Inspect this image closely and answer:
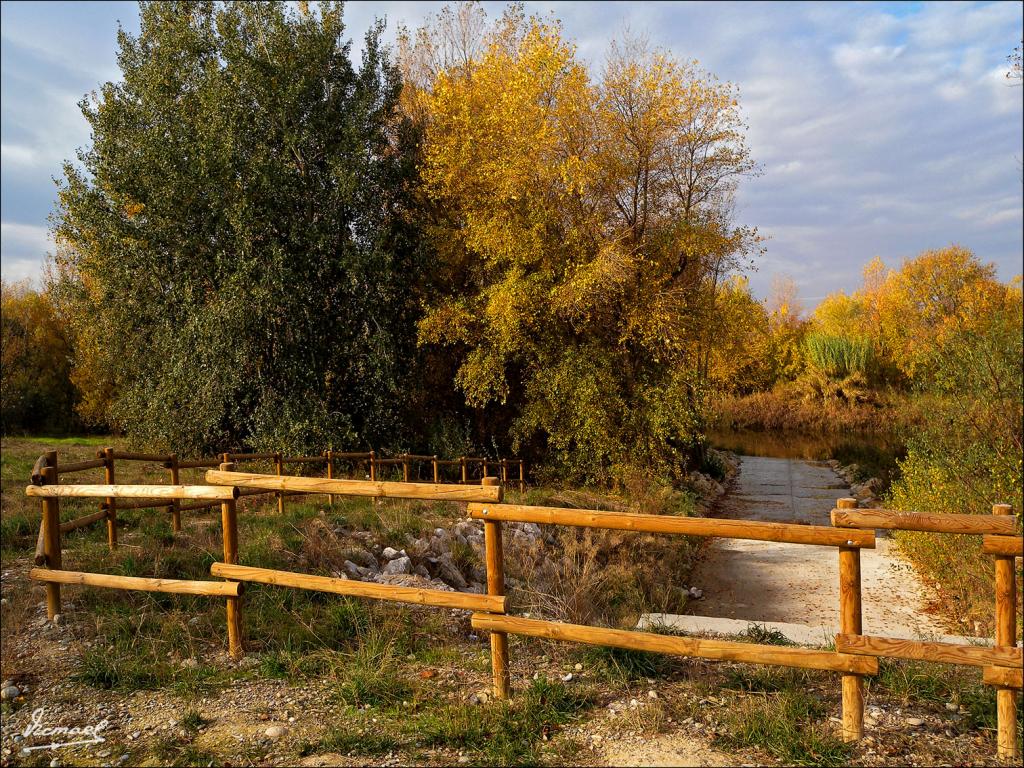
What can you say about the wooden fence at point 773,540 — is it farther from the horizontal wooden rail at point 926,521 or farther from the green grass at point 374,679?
the green grass at point 374,679

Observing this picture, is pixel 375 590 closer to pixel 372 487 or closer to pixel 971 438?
pixel 372 487

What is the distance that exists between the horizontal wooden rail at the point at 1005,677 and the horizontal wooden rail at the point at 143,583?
210 inches

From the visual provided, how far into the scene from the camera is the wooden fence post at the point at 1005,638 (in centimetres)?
421

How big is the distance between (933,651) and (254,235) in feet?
56.2

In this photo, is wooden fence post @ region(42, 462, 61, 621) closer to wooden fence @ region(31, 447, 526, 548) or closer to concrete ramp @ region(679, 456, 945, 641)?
wooden fence @ region(31, 447, 526, 548)

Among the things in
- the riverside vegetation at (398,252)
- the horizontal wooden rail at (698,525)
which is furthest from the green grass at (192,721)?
the riverside vegetation at (398,252)

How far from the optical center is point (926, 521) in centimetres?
436

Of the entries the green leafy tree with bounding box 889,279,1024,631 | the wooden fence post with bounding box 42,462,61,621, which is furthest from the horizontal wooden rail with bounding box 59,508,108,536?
the green leafy tree with bounding box 889,279,1024,631

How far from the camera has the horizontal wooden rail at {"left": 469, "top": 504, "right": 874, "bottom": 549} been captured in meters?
4.47

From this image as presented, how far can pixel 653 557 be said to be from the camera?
556 inches

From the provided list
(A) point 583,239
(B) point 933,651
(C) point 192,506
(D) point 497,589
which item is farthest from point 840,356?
(D) point 497,589

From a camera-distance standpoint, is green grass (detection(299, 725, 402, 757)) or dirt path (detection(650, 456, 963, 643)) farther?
dirt path (detection(650, 456, 963, 643))

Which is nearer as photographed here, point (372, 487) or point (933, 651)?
point (933, 651)

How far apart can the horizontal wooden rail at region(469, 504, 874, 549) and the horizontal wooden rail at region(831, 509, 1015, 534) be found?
0.09 m
